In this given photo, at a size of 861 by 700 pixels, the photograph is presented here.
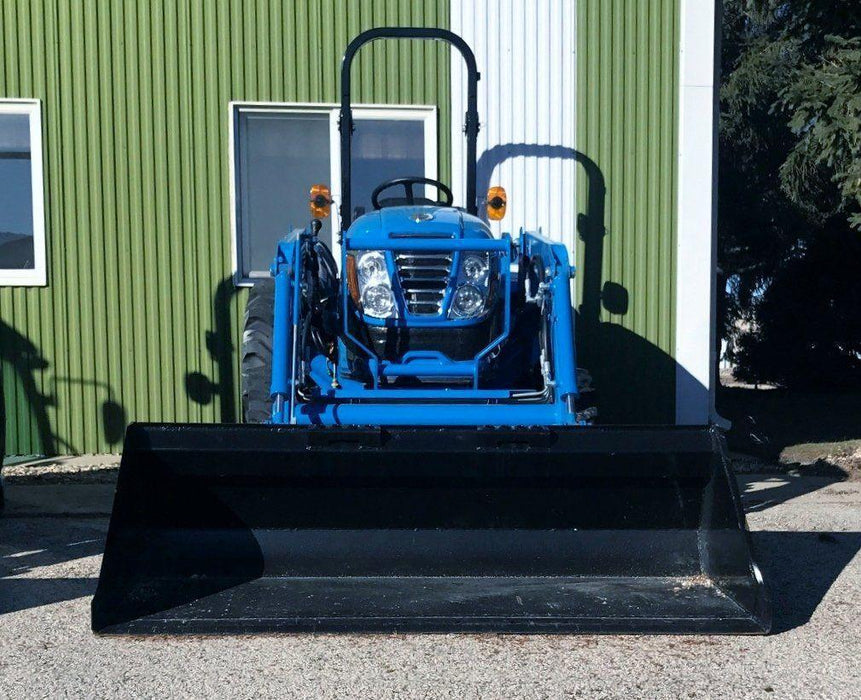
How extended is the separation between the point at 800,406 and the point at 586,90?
7.30 metres

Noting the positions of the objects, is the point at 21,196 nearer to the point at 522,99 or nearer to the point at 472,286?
the point at 522,99

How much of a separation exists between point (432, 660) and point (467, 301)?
235 centimetres

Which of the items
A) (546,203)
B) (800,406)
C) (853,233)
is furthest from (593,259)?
(853,233)

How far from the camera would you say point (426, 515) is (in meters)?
4.59

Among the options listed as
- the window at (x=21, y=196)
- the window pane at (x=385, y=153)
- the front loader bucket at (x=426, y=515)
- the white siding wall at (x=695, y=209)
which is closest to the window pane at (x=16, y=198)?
the window at (x=21, y=196)

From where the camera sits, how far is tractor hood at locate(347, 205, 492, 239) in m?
5.80

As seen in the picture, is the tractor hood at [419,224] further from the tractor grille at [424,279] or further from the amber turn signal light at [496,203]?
the amber turn signal light at [496,203]

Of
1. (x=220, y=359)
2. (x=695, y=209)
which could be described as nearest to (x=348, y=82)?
(x=220, y=359)

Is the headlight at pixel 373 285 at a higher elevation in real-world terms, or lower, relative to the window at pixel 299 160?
lower

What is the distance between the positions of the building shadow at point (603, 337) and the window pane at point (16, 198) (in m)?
3.53

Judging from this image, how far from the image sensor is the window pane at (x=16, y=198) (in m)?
8.28

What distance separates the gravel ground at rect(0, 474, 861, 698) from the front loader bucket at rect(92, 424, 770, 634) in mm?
251

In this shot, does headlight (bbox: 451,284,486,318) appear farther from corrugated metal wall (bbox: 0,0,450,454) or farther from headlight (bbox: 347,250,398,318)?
corrugated metal wall (bbox: 0,0,450,454)

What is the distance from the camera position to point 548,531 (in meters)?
4.57
